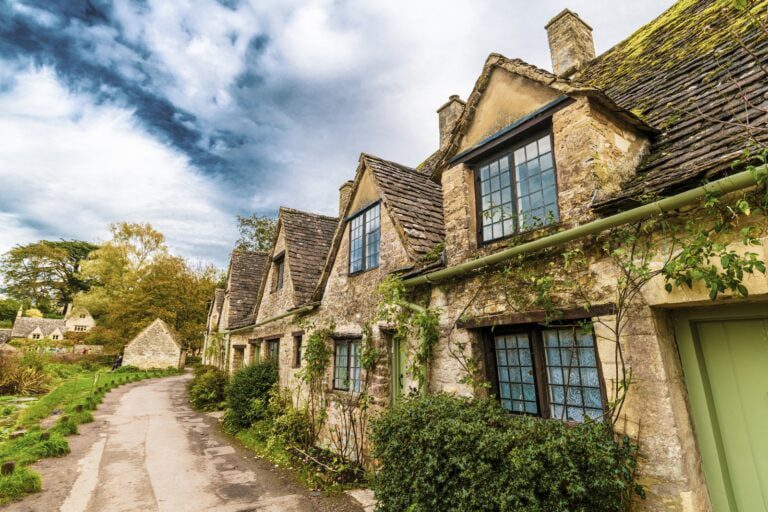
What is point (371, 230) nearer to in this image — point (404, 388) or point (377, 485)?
point (404, 388)

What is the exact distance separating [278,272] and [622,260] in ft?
40.2

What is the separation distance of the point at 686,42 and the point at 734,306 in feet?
16.6

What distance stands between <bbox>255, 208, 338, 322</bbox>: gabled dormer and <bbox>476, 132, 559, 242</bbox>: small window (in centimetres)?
736

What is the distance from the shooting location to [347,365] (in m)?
8.68

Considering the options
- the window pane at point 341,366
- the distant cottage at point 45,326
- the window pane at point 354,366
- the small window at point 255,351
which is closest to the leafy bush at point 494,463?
the window pane at point 354,366

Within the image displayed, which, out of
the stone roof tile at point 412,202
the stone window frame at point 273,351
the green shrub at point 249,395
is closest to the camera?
the stone roof tile at point 412,202

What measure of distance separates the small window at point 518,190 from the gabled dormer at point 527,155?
0.5 inches

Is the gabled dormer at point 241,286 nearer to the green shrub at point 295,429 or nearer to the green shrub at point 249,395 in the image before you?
the green shrub at point 249,395

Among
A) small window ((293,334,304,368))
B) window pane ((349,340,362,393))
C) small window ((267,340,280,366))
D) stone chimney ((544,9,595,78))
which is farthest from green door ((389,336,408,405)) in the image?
stone chimney ((544,9,595,78))

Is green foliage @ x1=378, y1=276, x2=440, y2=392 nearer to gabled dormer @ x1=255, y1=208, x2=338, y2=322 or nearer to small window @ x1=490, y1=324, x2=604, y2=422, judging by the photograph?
small window @ x1=490, y1=324, x2=604, y2=422

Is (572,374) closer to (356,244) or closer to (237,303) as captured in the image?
(356,244)

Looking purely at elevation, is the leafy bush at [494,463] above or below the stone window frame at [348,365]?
below

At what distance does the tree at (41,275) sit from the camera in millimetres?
58469

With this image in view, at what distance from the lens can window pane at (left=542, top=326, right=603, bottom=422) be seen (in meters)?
4.04
